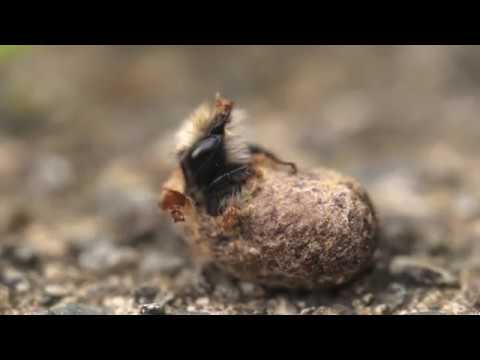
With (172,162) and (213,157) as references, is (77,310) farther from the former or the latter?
(213,157)

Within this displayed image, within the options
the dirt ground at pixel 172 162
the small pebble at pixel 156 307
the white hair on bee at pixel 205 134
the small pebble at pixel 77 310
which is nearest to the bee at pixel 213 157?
the white hair on bee at pixel 205 134

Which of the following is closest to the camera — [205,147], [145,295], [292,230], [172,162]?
[292,230]

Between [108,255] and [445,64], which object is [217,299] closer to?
[108,255]

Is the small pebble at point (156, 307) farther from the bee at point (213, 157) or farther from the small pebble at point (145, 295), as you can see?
the bee at point (213, 157)

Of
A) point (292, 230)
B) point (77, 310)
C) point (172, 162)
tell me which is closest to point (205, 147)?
point (172, 162)

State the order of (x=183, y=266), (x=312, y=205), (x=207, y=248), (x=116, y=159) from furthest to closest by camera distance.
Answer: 1. (x=116, y=159)
2. (x=183, y=266)
3. (x=207, y=248)
4. (x=312, y=205)

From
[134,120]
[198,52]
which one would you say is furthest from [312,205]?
[198,52]
